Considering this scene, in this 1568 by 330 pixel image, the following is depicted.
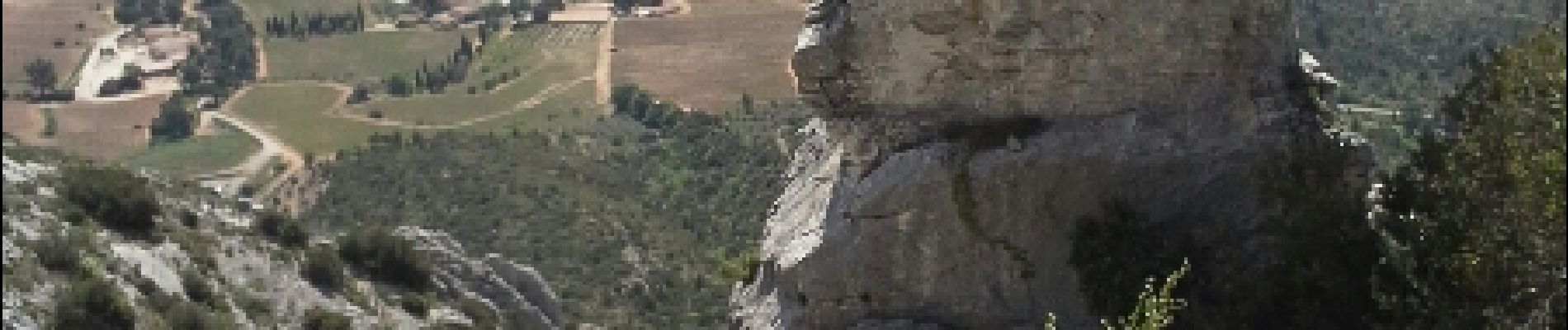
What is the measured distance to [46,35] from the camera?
146000 millimetres

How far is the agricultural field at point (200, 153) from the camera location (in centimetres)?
11244

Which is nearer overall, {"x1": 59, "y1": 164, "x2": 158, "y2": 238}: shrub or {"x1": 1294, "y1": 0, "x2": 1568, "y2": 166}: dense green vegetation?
{"x1": 59, "y1": 164, "x2": 158, "y2": 238}: shrub

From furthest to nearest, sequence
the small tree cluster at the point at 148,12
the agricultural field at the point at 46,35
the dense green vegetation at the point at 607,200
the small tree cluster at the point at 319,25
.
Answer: the small tree cluster at the point at 148,12 → the small tree cluster at the point at 319,25 → the agricultural field at the point at 46,35 → the dense green vegetation at the point at 607,200

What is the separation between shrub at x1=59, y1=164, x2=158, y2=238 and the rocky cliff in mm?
29309

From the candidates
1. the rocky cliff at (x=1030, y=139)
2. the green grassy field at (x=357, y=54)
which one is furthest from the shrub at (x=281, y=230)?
the green grassy field at (x=357, y=54)

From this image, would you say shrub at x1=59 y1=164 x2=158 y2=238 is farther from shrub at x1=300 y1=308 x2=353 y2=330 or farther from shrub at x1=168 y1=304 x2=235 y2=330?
shrub at x1=168 y1=304 x2=235 y2=330

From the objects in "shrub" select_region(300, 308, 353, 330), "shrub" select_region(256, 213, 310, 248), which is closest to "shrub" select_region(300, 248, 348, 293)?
"shrub" select_region(256, 213, 310, 248)

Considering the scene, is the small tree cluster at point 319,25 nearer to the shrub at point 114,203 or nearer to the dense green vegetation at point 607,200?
the dense green vegetation at point 607,200

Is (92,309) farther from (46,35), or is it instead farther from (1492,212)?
(46,35)

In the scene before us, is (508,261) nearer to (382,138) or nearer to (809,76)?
(809,76)

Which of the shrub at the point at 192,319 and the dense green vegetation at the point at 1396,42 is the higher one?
the dense green vegetation at the point at 1396,42

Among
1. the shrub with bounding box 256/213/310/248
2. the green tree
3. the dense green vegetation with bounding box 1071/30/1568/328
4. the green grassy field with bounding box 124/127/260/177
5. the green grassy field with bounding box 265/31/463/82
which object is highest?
the dense green vegetation with bounding box 1071/30/1568/328

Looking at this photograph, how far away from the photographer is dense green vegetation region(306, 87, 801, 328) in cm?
5550

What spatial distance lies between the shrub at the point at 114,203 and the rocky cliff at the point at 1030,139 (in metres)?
29.3
